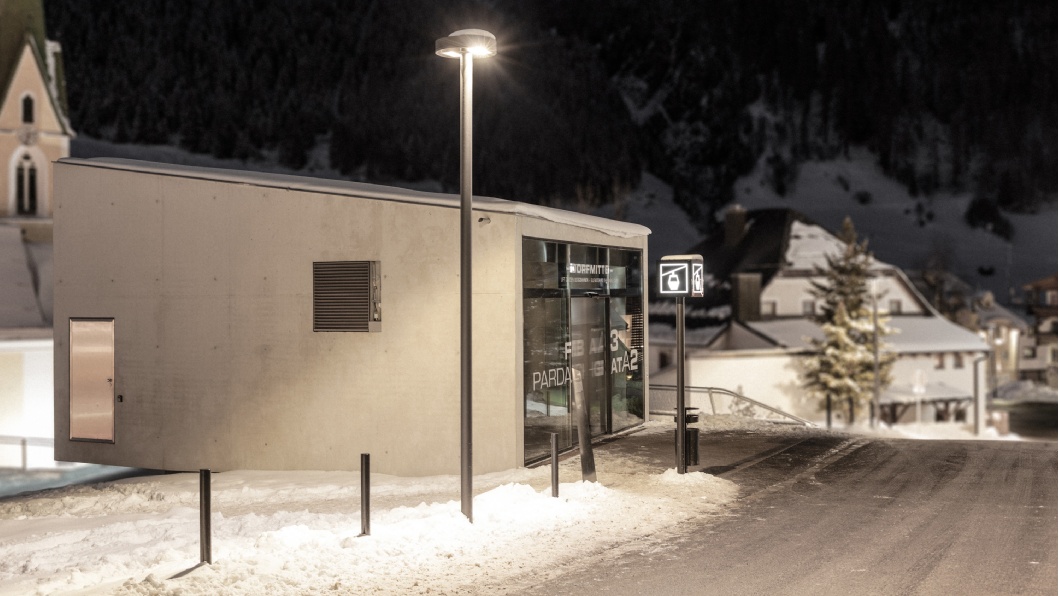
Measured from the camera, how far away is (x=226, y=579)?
8.42 metres

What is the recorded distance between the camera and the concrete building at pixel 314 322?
15.2 m

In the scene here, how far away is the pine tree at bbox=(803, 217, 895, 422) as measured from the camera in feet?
143

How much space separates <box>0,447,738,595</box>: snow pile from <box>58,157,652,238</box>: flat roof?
419cm

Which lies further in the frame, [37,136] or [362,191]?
[37,136]

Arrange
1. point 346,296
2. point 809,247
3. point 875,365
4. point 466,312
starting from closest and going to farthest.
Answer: point 466,312, point 346,296, point 875,365, point 809,247

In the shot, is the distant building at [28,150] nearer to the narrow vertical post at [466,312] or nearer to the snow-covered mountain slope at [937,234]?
the narrow vertical post at [466,312]

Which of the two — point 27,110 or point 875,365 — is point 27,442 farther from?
point 875,365

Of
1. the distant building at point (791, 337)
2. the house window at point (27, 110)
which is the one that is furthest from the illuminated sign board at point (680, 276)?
the house window at point (27, 110)

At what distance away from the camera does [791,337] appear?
48.8 m

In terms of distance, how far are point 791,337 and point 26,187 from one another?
3556cm

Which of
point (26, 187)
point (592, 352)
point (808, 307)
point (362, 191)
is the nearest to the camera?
point (362, 191)

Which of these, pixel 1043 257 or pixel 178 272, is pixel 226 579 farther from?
pixel 1043 257

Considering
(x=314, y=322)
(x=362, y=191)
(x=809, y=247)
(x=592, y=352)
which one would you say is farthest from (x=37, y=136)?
(x=809, y=247)

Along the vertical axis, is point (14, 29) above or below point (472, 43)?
above
